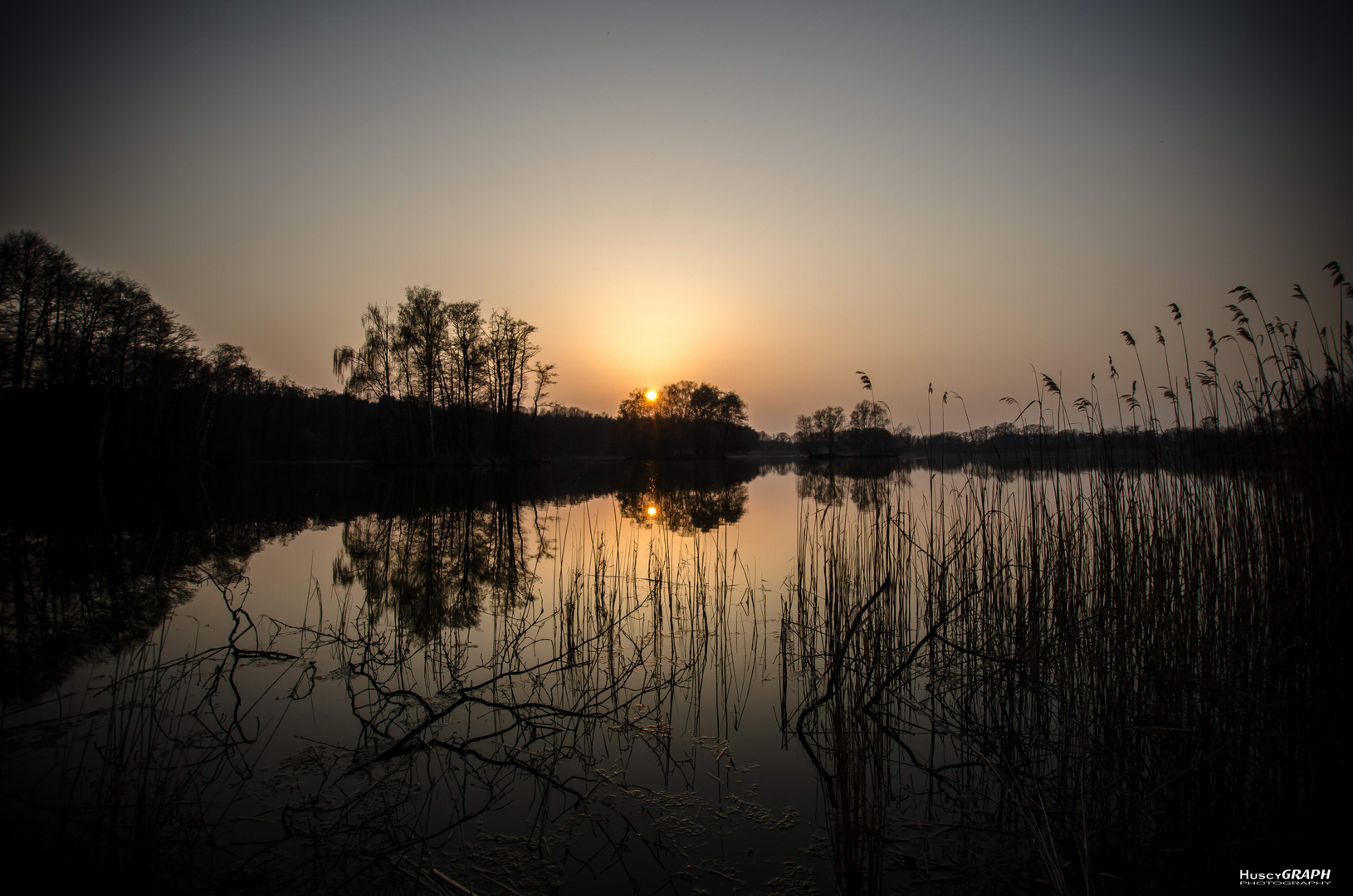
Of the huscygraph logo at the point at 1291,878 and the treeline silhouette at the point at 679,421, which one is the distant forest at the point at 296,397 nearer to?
the huscygraph logo at the point at 1291,878

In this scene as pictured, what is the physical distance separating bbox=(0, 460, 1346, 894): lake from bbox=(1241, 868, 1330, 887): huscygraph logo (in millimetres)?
66

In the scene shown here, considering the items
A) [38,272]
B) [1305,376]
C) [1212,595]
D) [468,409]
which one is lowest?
[1212,595]

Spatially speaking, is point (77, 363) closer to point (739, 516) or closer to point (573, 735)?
point (739, 516)

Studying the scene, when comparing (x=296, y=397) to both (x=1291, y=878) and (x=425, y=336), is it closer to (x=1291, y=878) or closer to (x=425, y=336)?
(x=425, y=336)

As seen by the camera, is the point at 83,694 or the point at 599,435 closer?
the point at 83,694

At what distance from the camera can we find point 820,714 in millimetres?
3316

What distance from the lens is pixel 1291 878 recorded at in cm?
202

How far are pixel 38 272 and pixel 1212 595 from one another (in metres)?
32.6

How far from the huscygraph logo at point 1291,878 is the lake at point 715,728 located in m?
0.07

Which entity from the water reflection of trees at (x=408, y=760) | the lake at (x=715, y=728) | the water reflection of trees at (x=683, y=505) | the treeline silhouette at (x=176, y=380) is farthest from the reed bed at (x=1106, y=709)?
the treeline silhouette at (x=176, y=380)

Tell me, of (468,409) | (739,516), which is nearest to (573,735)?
(739,516)

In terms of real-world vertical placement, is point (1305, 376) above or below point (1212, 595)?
above

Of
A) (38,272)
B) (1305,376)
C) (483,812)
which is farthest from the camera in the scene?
(38,272)

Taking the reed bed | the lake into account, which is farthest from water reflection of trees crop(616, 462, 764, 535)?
the reed bed
